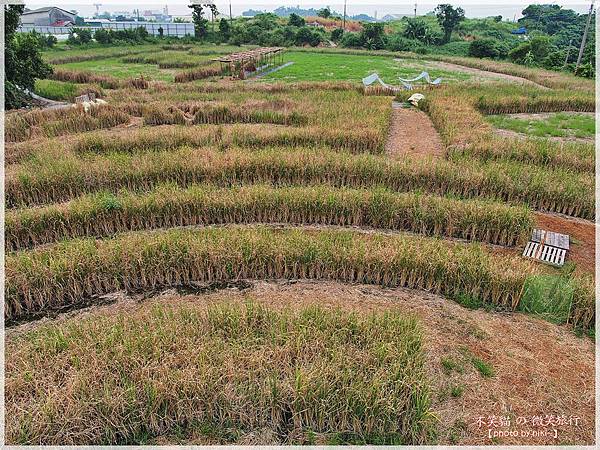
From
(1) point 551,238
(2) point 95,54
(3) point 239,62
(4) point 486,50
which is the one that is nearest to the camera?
(1) point 551,238

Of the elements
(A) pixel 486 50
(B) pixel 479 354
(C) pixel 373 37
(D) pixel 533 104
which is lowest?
(B) pixel 479 354

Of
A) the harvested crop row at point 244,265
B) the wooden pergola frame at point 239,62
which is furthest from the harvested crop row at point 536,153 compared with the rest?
the wooden pergola frame at point 239,62

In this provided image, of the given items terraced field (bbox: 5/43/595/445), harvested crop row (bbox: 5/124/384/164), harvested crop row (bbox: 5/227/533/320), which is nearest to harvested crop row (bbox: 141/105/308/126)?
terraced field (bbox: 5/43/595/445)

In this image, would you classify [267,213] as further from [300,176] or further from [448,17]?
[448,17]

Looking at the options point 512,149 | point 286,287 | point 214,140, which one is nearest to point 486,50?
point 512,149

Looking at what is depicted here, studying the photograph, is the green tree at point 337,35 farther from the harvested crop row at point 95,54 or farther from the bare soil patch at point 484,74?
the harvested crop row at point 95,54

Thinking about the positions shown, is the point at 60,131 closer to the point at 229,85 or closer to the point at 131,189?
the point at 131,189
